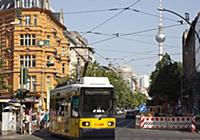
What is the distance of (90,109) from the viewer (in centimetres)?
2734

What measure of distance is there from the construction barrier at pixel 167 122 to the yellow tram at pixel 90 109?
25487mm

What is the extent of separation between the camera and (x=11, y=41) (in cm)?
8169

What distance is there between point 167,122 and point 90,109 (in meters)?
28.1

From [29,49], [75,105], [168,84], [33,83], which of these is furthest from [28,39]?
[75,105]

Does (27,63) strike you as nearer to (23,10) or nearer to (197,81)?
(23,10)

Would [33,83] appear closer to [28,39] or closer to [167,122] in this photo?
[28,39]

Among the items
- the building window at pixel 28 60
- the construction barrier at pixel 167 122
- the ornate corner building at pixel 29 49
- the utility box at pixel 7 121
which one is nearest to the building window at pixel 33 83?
the ornate corner building at pixel 29 49

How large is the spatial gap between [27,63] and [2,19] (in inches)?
316

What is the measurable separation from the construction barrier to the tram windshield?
85.3 ft

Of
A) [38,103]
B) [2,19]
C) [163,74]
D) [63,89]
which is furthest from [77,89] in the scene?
[163,74]

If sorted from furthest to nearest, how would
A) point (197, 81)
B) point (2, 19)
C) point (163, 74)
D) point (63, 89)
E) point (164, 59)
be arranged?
point (164, 59)
point (163, 74)
point (2, 19)
point (197, 81)
point (63, 89)

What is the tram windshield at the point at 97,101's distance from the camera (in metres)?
27.3

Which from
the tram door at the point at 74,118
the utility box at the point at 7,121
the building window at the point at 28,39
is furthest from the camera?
the building window at the point at 28,39

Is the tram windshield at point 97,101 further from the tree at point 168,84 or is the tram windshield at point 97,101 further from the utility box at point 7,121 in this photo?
the tree at point 168,84
